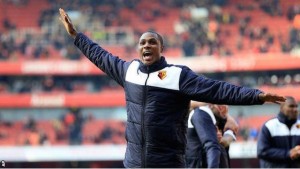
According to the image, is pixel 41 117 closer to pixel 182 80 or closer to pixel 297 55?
pixel 297 55

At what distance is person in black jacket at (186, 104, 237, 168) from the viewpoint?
18.2ft

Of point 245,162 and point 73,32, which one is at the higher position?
point 73,32

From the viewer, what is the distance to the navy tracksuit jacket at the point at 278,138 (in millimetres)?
7113

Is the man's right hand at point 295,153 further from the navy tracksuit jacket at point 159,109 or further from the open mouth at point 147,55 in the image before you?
the open mouth at point 147,55

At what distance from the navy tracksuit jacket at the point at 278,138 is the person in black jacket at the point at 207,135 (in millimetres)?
809

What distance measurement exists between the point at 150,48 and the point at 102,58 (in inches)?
19.0

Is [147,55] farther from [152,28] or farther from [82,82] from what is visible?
[152,28]

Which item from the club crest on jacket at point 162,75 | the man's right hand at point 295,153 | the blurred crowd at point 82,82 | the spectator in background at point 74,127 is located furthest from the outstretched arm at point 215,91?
the blurred crowd at point 82,82

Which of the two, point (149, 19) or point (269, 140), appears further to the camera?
point (149, 19)

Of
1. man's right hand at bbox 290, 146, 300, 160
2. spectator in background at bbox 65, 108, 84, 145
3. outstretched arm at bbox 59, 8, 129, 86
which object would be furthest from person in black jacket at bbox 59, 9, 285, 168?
spectator in background at bbox 65, 108, 84, 145

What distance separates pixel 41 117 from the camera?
3350 centimetres

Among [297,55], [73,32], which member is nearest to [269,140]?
[73,32]

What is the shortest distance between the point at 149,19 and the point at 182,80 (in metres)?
32.4

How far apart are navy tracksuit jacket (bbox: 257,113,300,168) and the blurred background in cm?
2304
